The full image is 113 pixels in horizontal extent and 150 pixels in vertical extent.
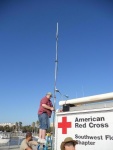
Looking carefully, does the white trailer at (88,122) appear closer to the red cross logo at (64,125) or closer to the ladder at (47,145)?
the red cross logo at (64,125)

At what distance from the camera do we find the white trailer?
468cm

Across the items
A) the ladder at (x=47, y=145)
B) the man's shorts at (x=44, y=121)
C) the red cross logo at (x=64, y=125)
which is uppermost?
the man's shorts at (x=44, y=121)

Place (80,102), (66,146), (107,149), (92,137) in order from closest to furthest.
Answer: (66,146) < (107,149) < (92,137) < (80,102)

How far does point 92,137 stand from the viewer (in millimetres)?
4871

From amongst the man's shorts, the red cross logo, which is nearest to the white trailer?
the red cross logo

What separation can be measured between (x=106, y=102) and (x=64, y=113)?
41.1 inches

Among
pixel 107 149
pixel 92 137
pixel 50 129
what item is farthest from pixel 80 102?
pixel 50 129

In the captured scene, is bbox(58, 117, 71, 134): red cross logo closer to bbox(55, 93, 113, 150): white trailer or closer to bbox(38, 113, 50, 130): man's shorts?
bbox(55, 93, 113, 150): white trailer

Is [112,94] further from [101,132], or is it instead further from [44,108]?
[44,108]

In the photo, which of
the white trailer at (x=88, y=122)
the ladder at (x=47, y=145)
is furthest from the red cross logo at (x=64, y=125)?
the ladder at (x=47, y=145)

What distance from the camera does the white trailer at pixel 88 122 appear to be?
468 centimetres

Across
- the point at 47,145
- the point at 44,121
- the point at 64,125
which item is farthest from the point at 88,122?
the point at 44,121

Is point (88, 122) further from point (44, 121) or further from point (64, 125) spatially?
point (44, 121)

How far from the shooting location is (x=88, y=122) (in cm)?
503
